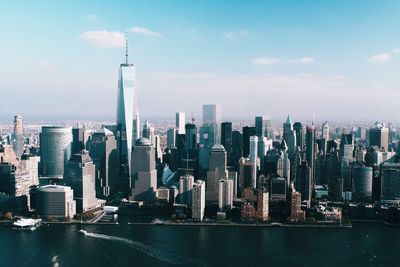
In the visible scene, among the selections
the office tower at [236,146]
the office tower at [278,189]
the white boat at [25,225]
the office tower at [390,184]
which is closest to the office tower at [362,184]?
the office tower at [390,184]

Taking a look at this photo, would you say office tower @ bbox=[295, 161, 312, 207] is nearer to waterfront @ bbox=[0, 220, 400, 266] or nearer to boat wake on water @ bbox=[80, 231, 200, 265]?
waterfront @ bbox=[0, 220, 400, 266]

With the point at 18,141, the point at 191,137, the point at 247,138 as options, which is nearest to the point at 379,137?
the point at 247,138

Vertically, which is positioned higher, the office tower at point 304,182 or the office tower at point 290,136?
the office tower at point 290,136

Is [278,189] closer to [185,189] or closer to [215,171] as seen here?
[215,171]

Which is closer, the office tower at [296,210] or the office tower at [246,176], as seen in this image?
the office tower at [296,210]

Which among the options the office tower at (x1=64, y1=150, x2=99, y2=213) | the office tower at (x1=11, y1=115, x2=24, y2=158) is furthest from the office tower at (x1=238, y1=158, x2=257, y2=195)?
the office tower at (x1=11, y1=115, x2=24, y2=158)

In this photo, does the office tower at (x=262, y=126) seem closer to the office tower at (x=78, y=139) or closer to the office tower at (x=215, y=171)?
the office tower at (x=215, y=171)
